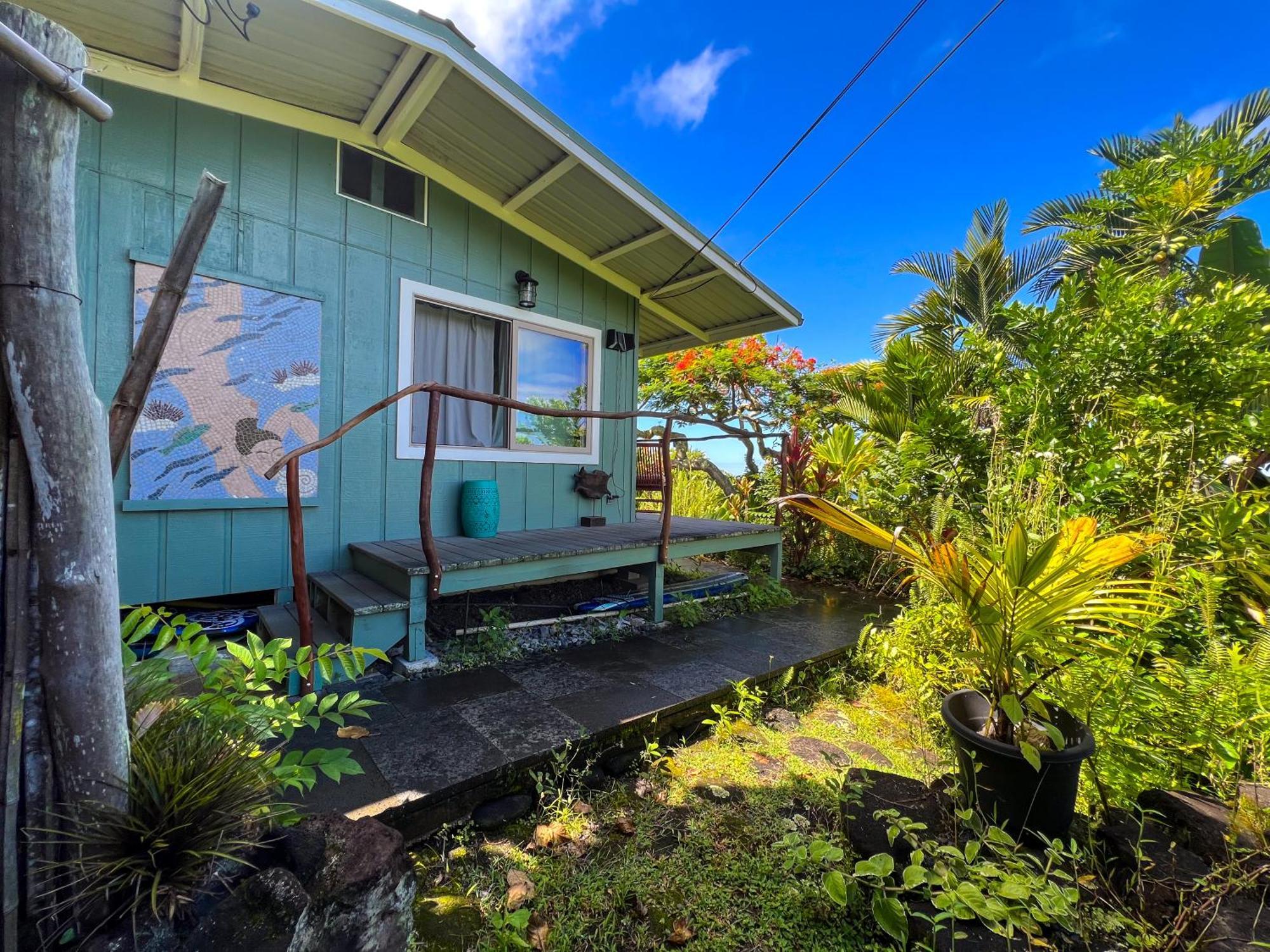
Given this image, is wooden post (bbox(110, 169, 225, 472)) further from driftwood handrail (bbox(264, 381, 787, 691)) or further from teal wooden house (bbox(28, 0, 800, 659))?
teal wooden house (bbox(28, 0, 800, 659))

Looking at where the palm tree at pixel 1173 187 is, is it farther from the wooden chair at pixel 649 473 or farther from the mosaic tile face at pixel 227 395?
the mosaic tile face at pixel 227 395

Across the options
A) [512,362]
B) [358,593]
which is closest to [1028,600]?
[358,593]

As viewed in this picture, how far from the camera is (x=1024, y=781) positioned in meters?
1.58

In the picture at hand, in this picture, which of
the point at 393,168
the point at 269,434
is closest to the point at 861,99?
the point at 393,168

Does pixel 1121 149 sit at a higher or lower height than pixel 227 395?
higher

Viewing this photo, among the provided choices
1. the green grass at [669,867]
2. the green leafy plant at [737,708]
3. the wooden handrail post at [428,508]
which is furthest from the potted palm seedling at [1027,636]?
the wooden handrail post at [428,508]

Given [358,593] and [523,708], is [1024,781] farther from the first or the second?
[358,593]

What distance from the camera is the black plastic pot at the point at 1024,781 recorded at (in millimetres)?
1560

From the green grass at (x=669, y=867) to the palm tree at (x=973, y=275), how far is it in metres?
9.44

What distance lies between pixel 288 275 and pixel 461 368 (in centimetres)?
123

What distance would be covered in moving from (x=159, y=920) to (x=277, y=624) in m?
2.39

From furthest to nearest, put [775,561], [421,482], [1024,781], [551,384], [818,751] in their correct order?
1. [775,561]
2. [551,384]
3. [421,482]
4. [818,751]
5. [1024,781]

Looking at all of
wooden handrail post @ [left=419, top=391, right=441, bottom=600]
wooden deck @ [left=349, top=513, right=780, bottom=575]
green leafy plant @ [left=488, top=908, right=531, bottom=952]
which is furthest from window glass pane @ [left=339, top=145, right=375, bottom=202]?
green leafy plant @ [left=488, top=908, right=531, bottom=952]

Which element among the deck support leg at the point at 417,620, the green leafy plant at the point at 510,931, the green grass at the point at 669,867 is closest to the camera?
the green leafy plant at the point at 510,931
